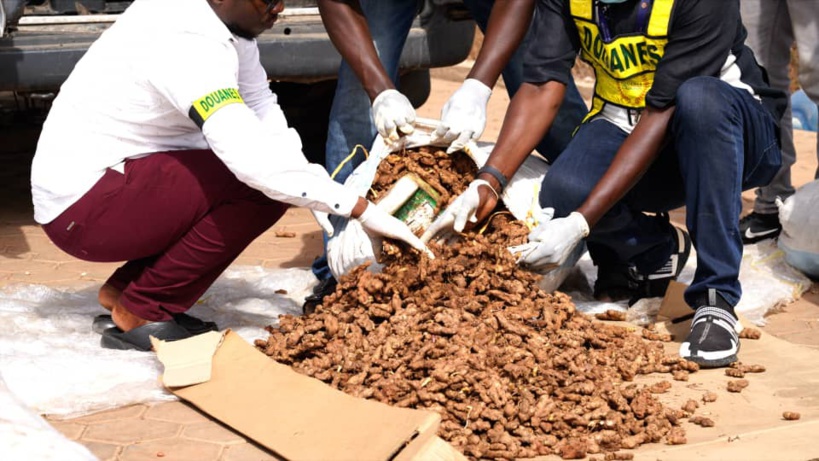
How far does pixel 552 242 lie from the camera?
3166 millimetres

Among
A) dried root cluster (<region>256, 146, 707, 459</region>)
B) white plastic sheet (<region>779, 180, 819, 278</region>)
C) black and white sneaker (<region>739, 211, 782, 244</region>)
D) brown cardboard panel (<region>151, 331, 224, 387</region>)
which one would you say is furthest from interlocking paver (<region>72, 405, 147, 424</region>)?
black and white sneaker (<region>739, 211, 782, 244</region>)

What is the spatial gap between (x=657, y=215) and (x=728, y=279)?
0.55m

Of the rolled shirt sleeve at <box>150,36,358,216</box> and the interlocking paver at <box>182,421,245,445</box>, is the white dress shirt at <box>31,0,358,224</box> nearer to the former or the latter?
the rolled shirt sleeve at <box>150,36,358,216</box>

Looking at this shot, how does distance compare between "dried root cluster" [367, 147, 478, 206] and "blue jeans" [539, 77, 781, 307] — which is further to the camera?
"dried root cluster" [367, 147, 478, 206]

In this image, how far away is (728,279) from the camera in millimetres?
3232

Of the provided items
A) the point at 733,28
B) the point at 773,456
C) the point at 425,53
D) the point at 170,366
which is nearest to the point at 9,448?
the point at 170,366

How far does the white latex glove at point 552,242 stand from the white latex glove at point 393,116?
0.52 meters

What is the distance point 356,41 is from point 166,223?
947 mm

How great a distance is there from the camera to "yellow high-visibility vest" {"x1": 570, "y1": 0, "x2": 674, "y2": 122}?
3.22 metres

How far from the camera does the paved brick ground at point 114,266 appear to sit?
8.55 feet

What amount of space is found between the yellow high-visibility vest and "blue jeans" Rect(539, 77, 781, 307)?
130mm

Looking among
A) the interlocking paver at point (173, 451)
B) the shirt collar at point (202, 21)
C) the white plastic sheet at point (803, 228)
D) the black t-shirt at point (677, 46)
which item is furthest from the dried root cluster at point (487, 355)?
the white plastic sheet at point (803, 228)

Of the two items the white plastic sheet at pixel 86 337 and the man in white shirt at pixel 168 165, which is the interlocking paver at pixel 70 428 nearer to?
the white plastic sheet at pixel 86 337

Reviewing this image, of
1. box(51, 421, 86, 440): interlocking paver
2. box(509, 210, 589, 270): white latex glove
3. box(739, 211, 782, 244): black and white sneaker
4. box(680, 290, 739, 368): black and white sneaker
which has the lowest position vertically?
box(739, 211, 782, 244): black and white sneaker
